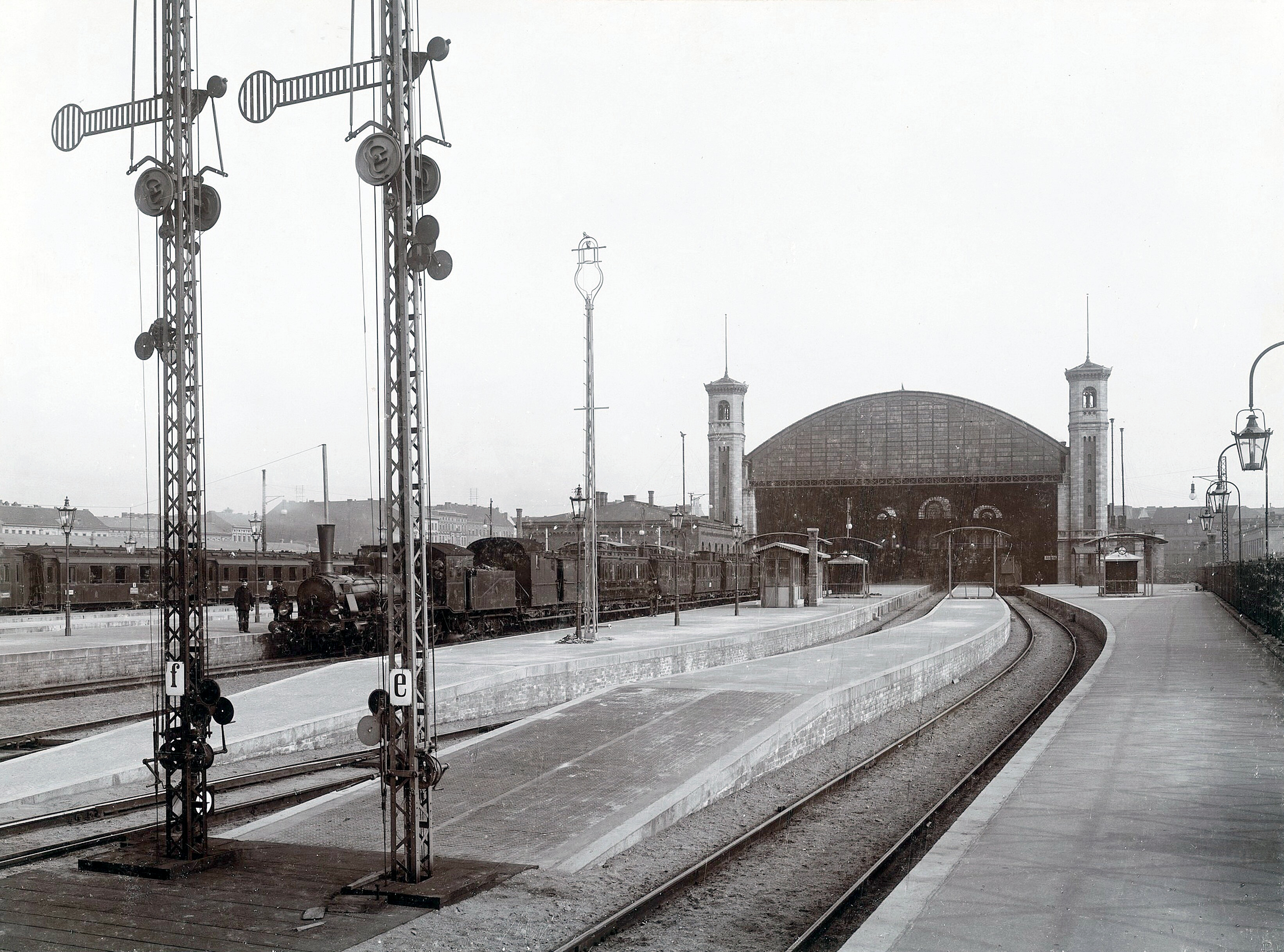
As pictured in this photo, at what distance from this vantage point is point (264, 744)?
12031 mm

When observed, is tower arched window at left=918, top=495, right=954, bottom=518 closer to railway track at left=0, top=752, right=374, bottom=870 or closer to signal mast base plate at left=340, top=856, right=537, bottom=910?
railway track at left=0, top=752, right=374, bottom=870

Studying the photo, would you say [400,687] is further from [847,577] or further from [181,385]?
[847,577]

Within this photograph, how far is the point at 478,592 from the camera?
25.6m

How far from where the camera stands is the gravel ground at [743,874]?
6.45 meters

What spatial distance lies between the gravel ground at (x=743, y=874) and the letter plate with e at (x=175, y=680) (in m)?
2.70

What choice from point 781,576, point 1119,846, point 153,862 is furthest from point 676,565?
point 153,862

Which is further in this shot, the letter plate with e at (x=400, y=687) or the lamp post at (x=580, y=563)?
the lamp post at (x=580, y=563)

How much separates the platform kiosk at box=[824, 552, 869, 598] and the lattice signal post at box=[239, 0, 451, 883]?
42082mm

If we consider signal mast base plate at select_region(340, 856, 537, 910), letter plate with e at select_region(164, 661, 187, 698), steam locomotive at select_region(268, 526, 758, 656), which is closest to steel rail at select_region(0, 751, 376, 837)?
letter plate with e at select_region(164, 661, 187, 698)

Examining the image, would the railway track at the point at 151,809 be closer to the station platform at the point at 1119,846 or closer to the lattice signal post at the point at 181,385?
the lattice signal post at the point at 181,385

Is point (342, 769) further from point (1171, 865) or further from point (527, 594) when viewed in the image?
point (527, 594)

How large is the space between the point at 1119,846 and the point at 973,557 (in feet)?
214

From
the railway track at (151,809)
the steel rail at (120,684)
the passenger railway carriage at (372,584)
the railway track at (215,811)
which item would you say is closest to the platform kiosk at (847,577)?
the passenger railway carriage at (372,584)

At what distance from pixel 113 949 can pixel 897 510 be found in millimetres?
65256
